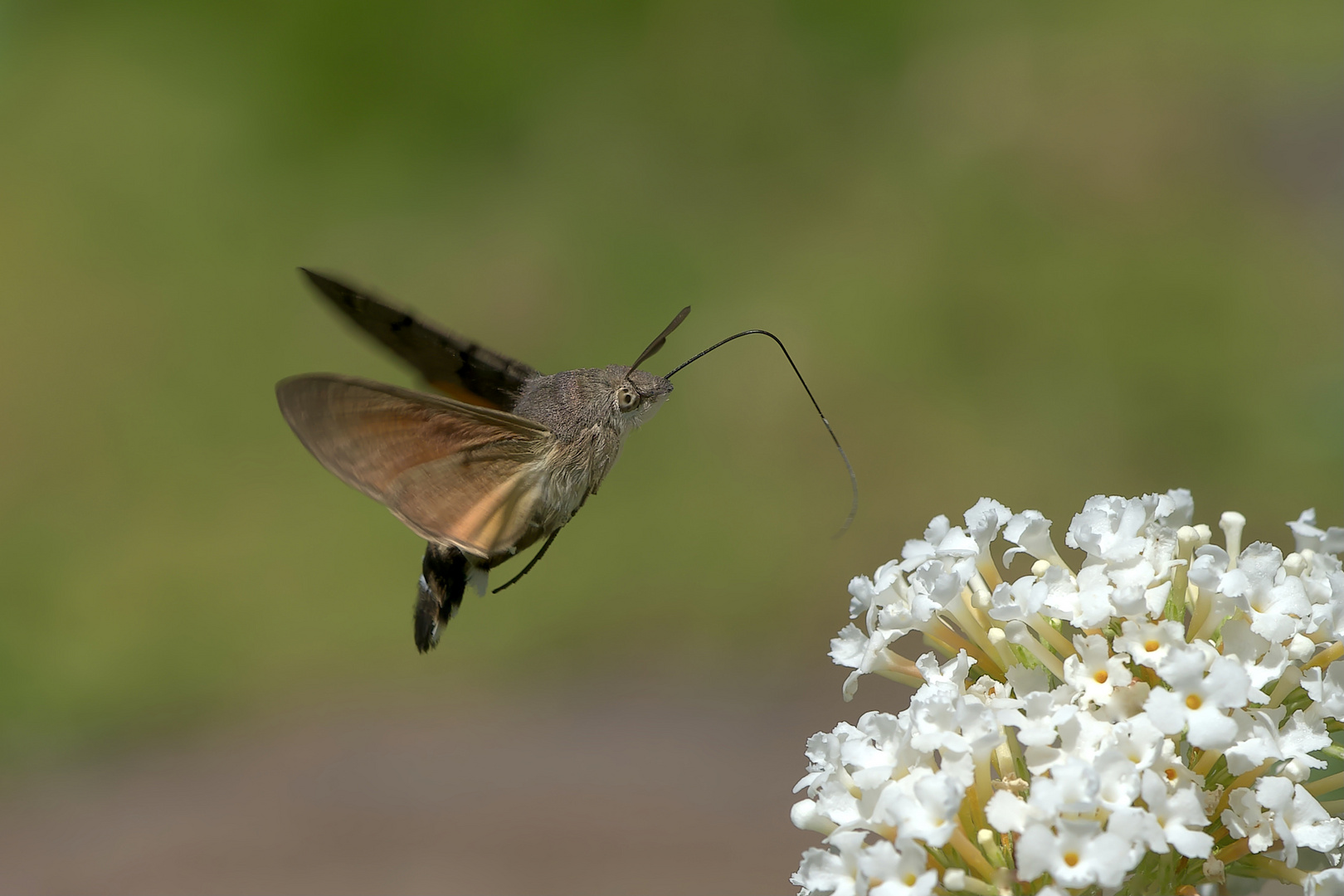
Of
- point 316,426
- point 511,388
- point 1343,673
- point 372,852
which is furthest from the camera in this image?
point 372,852

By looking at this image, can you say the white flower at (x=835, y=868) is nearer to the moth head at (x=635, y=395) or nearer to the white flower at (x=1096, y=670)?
the white flower at (x=1096, y=670)

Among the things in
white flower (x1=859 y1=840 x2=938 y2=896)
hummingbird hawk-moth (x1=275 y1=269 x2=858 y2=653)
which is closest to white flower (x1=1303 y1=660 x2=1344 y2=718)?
white flower (x1=859 y1=840 x2=938 y2=896)

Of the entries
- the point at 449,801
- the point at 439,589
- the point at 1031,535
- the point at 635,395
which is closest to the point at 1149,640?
the point at 1031,535

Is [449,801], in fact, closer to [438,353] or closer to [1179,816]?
[438,353]

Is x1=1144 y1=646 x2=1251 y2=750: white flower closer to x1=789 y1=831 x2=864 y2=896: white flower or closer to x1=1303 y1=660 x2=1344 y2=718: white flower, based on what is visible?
x1=1303 y1=660 x2=1344 y2=718: white flower

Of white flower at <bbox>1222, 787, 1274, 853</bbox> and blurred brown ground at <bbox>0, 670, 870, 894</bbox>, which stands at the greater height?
blurred brown ground at <bbox>0, 670, 870, 894</bbox>

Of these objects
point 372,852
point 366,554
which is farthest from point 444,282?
point 372,852

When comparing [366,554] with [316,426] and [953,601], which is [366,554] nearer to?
[316,426]
